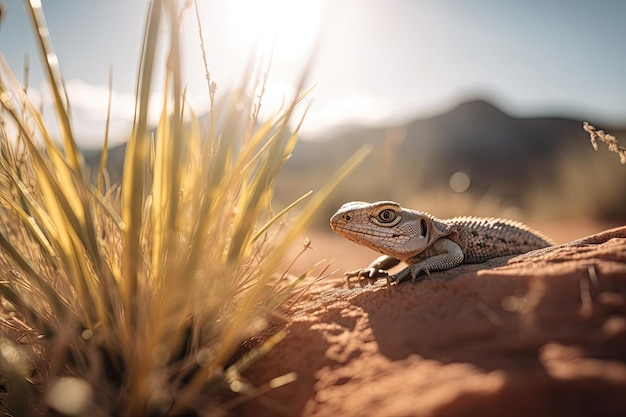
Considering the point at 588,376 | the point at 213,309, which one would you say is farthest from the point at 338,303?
the point at 588,376

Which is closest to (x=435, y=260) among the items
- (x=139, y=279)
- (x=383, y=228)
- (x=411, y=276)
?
(x=411, y=276)

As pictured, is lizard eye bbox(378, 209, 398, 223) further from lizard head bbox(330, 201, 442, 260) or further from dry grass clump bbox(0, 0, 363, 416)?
dry grass clump bbox(0, 0, 363, 416)

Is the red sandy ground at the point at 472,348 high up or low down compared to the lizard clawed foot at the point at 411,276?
down

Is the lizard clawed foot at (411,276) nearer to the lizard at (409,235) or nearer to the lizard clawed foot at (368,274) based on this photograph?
the lizard at (409,235)

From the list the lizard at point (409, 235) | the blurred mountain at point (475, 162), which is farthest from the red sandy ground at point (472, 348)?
the blurred mountain at point (475, 162)

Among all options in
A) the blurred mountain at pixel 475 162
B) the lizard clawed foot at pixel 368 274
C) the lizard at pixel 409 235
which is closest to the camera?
the lizard at pixel 409 235

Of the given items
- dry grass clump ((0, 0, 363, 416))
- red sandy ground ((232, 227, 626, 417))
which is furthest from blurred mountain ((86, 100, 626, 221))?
red sandy ground ((232, 227, 626, 417))
